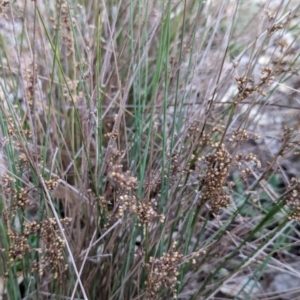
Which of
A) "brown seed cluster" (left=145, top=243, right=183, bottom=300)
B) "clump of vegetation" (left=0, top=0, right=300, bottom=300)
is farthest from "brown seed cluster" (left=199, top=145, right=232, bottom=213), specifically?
"brown seed cluster" (left=145, top=243, right=183, bottom=300)

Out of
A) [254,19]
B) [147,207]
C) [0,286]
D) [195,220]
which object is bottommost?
[0,286]

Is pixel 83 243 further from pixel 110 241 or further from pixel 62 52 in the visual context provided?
pixel 62 52

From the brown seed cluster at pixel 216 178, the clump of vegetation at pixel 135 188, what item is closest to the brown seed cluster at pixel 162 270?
the clump of vegetation at pixel 135 188

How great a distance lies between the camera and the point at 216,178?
0.76 meters

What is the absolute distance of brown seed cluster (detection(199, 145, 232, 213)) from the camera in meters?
0.76

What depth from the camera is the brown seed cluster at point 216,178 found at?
76 cm

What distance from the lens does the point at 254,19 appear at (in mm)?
1527

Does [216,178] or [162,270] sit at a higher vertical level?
[216,178]

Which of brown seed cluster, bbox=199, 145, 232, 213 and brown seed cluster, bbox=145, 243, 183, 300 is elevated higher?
brown seed cluster, bbox=199, 145, 232, 213

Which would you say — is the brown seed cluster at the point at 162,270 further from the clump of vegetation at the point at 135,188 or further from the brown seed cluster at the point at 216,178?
the brown seed cluster at the point at 216,178

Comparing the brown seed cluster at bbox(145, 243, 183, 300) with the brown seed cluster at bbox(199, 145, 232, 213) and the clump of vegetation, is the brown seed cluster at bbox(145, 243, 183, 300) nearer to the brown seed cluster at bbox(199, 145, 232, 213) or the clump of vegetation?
the clump of vegetation

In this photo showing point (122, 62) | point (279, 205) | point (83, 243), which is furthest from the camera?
point (122, 62)

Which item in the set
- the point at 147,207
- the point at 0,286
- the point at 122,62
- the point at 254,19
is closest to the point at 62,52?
the point at 122,62

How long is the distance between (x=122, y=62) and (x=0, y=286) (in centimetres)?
71
